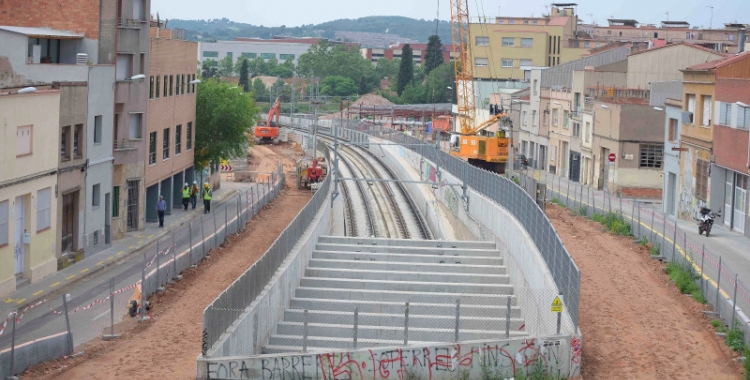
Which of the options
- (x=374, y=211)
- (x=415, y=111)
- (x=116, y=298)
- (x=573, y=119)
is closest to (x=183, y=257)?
(x=116, y=298)

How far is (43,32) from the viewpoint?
40.4m

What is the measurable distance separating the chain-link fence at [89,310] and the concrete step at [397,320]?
392 cm

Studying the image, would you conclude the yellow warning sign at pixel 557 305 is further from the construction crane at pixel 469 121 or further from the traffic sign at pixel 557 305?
the construction crane at pixel 469 121

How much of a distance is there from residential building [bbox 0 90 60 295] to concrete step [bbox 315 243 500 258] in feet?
26.5

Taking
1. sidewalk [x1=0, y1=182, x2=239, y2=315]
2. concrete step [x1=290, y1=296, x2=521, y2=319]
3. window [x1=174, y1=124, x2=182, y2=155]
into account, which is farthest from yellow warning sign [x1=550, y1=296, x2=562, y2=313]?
window [x1=174, y1=124, x2=182, y2=155]

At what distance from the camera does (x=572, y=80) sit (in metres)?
75.9

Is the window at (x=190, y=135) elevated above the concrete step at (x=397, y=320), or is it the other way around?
the window at (x=190, y=135)

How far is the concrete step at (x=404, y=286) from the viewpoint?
3097 centimetres

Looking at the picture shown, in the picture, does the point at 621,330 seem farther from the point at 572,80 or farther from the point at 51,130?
the point at 572,80

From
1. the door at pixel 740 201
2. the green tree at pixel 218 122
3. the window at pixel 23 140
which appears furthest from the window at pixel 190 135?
the door at pixel 740 201

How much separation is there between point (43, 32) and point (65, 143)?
21.9 ft

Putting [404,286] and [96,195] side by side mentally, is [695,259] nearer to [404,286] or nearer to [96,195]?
[404,286]

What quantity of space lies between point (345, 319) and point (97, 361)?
25.6 ft

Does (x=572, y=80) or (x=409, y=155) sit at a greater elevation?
(x=572, y=80)
